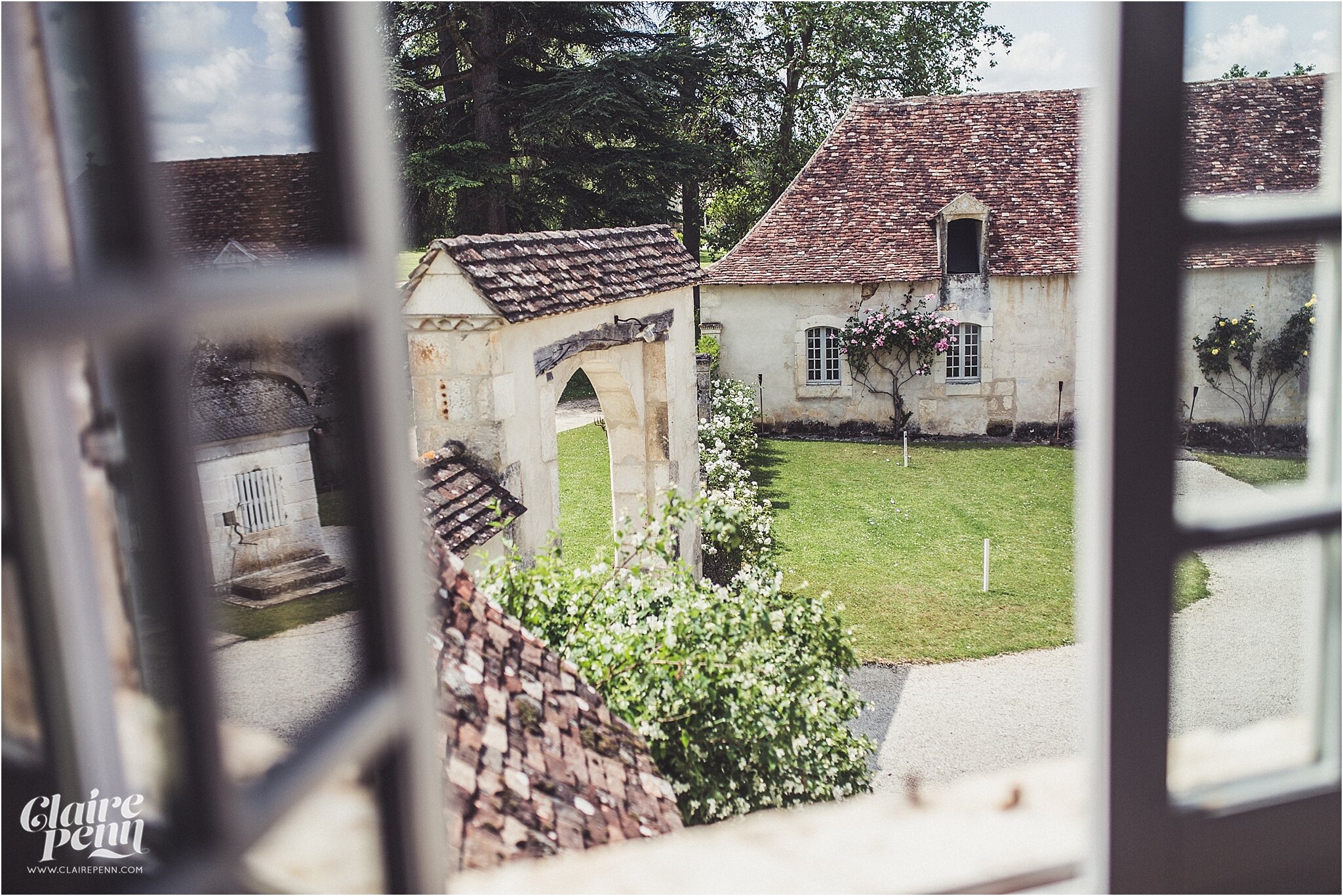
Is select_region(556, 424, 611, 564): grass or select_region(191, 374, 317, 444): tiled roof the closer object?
select_region(191, 374, 317, 444): tiled roof

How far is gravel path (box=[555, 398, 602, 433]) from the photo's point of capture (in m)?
18.6

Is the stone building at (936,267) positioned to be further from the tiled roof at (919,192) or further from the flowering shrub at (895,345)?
the flowering shrub at (895,345)

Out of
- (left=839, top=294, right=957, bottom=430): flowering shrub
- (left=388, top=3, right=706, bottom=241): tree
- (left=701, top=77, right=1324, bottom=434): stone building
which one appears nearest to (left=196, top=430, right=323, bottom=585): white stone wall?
(left=701, top=77, right=1324, bottom=434): stone building

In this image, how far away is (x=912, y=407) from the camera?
56.7 feet

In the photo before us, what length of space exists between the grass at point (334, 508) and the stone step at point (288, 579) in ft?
0.13

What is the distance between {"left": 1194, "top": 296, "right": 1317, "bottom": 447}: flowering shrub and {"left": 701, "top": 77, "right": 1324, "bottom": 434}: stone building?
51.4 ft

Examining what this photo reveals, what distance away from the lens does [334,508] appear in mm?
876

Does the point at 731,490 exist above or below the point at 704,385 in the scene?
below

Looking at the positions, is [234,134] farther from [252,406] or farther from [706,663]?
[706,663]

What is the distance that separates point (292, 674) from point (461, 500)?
5009mm

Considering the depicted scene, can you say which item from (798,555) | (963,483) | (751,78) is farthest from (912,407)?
(751,78)

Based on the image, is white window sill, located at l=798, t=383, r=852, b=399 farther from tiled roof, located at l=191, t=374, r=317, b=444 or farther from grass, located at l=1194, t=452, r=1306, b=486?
tiled roof, located at l=191, t=374, r=317, b=444

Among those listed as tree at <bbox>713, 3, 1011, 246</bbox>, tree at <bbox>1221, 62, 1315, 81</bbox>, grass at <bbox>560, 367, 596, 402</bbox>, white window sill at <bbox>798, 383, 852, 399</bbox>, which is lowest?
grass at <bbox>560, 367, 596, 402</bbox>

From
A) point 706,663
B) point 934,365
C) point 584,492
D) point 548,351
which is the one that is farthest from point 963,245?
point 706,663
